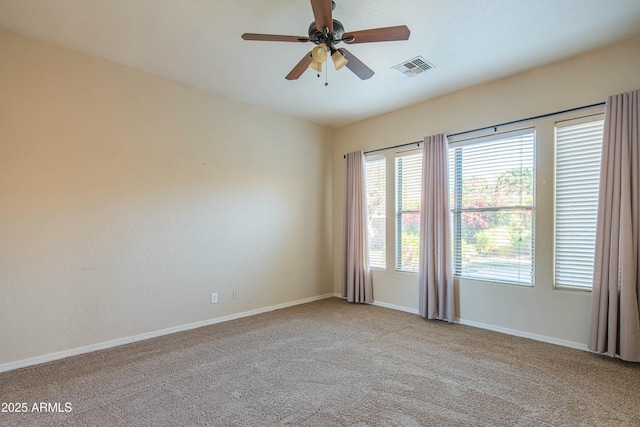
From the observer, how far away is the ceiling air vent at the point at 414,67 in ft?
11.1

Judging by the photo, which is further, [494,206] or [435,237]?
[435,237]

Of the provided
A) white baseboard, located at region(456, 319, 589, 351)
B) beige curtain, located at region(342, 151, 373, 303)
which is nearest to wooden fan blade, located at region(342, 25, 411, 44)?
beige curtain, located at region(342, 151, 373, 303)

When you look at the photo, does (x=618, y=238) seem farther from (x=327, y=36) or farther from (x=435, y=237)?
(x=327, y=36)

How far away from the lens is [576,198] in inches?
131

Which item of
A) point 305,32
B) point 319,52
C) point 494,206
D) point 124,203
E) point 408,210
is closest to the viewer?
point 319,52

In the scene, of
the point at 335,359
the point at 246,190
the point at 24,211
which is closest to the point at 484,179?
the point at 335,359

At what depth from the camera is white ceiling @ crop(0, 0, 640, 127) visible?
2.56 m

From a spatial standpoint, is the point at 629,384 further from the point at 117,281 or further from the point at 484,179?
the point at 117,281

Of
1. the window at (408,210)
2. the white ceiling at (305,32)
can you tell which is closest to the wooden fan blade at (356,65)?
the white ceiling at (305,32)

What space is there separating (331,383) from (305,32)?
3018 mm

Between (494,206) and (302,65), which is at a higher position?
(302,65)

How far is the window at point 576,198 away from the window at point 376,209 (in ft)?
7.37

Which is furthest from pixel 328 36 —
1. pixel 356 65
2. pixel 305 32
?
pixel 305 32

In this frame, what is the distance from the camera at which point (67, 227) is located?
124 inches
